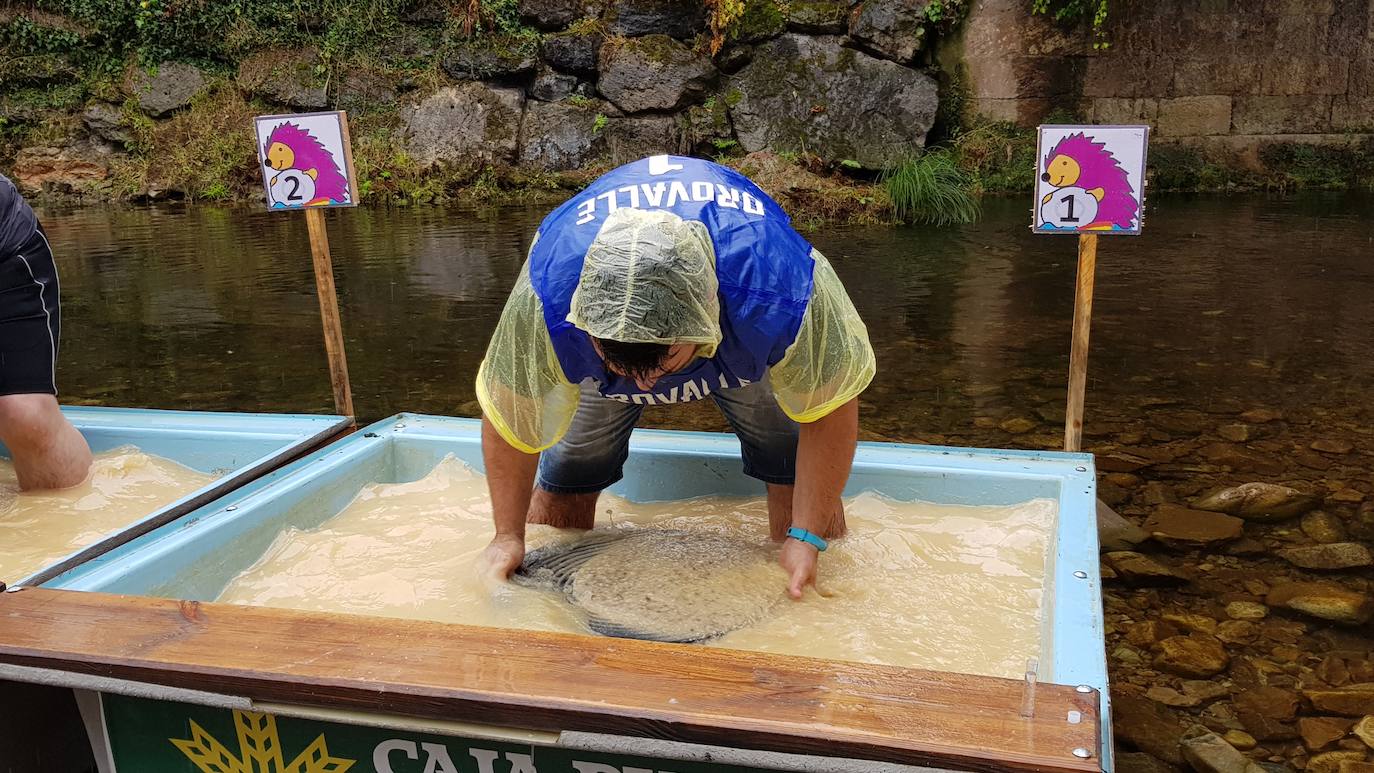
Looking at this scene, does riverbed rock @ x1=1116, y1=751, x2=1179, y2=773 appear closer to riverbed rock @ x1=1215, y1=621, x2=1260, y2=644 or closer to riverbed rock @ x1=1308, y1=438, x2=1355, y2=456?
riverbed rock @ x1=1215, y1=621, x2=1260, y2=644

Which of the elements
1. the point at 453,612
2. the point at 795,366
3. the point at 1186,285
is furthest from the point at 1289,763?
the point at 1186,285

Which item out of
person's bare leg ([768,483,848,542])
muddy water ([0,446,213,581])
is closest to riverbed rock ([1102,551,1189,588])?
person's bare leg ([768,483,848,542])

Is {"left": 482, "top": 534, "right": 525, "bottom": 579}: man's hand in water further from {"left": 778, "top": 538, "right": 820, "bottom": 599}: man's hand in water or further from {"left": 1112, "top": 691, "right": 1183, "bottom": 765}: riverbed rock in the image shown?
{"left": 1112, "top": 691, "right": 1183, "bottom": 765}: riverbed rock

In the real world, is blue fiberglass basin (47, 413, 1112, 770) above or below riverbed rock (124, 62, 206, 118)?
below

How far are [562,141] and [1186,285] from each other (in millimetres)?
7080

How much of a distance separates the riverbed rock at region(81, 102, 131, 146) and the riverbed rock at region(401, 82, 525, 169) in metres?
3.73

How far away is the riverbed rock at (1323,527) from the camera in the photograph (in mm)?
3170

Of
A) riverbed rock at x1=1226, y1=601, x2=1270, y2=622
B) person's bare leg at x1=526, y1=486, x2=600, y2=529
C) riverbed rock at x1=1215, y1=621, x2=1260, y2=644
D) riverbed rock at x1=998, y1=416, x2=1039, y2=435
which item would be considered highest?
person's bare leg at x1=526, y1=486, x2=600, y2=529

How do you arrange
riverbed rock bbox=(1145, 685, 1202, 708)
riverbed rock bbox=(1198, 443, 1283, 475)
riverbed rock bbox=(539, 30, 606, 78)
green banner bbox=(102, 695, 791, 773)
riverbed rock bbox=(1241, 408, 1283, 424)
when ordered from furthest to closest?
riverbed rock bbox=(539, 30, 606, 78) < riverbed rock bbox=(1241, 408, 1283, 424) < riverbed rock bbox=(1198, 443, 1283, 475) < riverbed rock bbox=(1145, 685, 1202, 708) < green banner bbox=(102, 695, 791, 773)

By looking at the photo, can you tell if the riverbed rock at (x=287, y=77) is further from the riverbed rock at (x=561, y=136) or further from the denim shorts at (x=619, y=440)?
A: the denim shorts at (x=619, y=440)

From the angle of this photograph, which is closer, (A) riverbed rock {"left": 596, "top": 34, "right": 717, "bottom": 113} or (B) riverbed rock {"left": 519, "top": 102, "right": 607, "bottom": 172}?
(A) riverbed rock {"left": 596, "top": 34, "right": 717, "bottom": 113}

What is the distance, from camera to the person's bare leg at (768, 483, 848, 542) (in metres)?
2.48

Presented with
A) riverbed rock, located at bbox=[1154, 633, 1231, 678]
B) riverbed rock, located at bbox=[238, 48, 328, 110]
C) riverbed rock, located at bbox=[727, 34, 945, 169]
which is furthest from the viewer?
riverbed rock, located at bbox=[238, 48, 328, 110]

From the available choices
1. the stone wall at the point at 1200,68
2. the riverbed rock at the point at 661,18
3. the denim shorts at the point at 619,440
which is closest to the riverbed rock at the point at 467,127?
the riverbed rock at the point at 661,18
